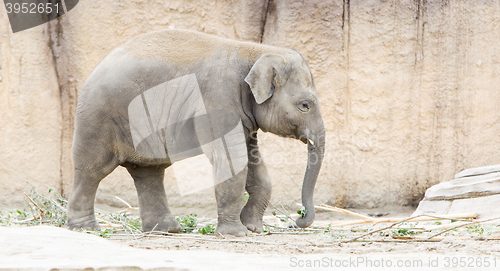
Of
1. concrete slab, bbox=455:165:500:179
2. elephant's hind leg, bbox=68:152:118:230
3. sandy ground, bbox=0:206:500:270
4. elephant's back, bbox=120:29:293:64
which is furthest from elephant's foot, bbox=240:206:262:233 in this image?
concrete slab, bbox=455:165:500:179

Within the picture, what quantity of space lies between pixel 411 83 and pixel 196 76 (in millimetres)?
4233

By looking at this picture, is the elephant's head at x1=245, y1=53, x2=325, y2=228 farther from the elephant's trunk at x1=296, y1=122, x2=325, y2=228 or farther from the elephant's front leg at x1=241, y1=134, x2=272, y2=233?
the elephant's front leg at x1=241, y1=134, x2=272, y2=233

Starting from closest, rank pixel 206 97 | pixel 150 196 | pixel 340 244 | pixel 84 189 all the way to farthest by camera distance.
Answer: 1. pixel 340 244
2. pixel 206 97
3. pixel 84 189
4. pixel 150 196

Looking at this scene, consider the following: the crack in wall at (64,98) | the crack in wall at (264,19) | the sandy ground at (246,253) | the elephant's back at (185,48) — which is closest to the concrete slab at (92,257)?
the sandy ground at (246,253)

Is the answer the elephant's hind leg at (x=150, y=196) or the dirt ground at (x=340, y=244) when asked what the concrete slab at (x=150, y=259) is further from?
the elephant's hind leg at (x=150, y=196)

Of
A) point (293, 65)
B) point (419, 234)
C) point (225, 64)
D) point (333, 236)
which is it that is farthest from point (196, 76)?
point (419, 234)

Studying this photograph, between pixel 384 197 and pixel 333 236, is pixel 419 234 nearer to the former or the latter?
pixel 333 236

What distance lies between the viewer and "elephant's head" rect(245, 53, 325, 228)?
4.59m

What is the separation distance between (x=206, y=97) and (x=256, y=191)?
1.01 m

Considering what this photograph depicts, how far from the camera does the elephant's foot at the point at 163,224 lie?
197 inches

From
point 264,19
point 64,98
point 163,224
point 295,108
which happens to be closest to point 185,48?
point 295,108

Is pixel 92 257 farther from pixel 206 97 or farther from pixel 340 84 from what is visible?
pixel 340 84

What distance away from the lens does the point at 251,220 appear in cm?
490

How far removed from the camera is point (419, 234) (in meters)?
4.28
